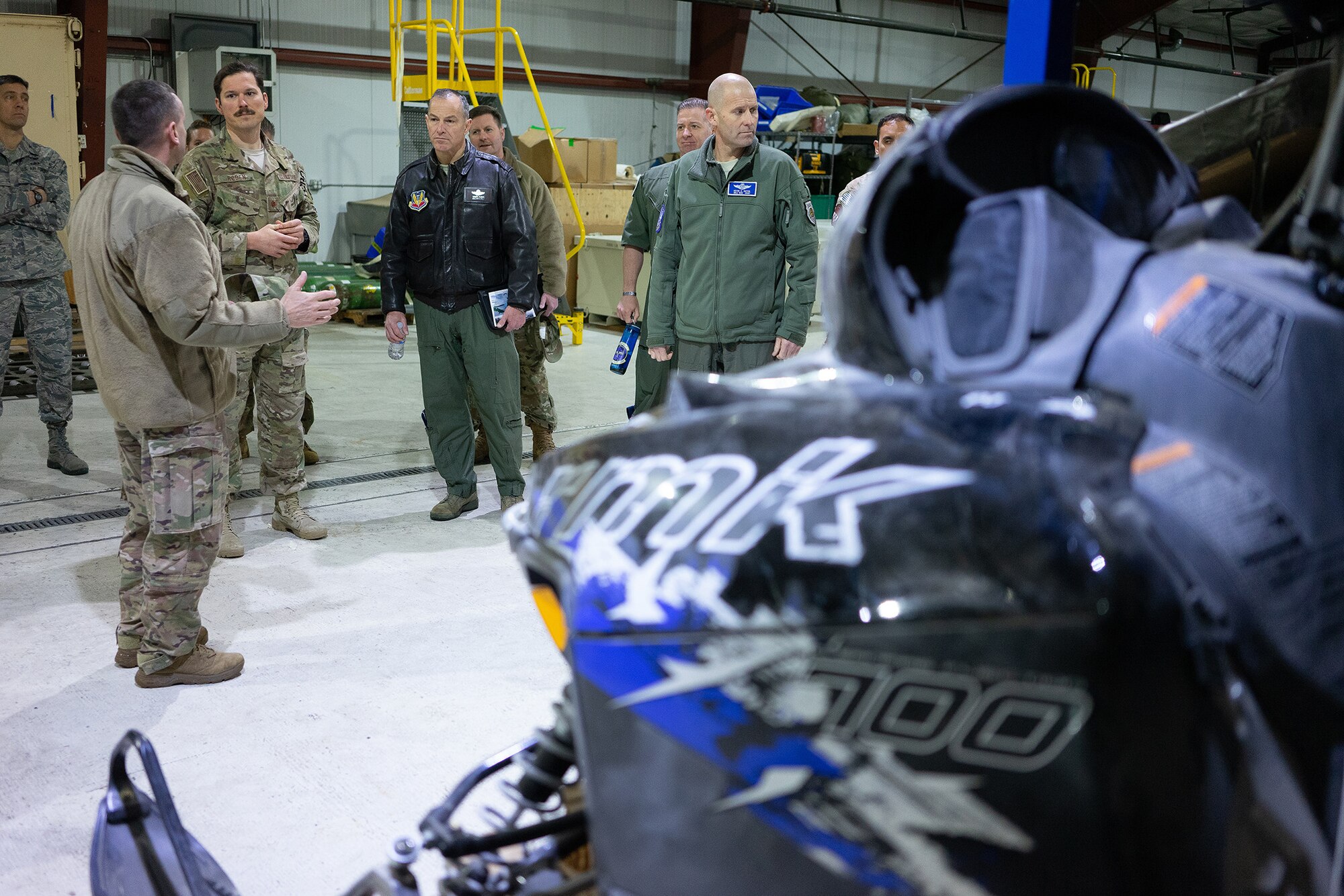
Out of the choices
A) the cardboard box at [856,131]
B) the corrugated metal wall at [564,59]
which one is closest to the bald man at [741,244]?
the cardboard box at [856,131]

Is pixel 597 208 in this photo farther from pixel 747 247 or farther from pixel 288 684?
pixel 288 684

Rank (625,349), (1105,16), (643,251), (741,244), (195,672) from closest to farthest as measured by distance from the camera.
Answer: (195,672) < (741,244) < (625,349) < (643,251) < (1105,16)

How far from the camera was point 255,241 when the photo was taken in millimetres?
4793

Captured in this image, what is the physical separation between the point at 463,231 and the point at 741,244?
1.26 meters

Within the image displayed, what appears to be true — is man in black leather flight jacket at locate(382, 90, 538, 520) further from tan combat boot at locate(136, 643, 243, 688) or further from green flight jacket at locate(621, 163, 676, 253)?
tan combat boot at locate(136, 643, 243, 688)

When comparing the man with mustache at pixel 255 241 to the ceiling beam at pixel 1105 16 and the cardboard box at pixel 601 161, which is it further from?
the ceiling beam at pixel 1105 16

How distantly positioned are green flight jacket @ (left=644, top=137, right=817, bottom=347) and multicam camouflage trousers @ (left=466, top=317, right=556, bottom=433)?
1306 millimetres

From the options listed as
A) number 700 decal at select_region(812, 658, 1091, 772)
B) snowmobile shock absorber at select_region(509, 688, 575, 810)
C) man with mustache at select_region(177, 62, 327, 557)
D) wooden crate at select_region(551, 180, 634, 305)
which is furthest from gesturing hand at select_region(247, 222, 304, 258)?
wooden crate at select_region(551, 180, 634, 305)

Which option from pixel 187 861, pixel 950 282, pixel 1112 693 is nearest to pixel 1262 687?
pixel 1112 693

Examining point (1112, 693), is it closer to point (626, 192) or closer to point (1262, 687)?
point (1262, 687)

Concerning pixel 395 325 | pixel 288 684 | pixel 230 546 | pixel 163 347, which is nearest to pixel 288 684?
pixel 288 684

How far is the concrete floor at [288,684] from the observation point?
2.73m

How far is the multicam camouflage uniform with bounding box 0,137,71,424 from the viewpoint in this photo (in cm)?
596

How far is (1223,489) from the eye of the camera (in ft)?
3.18
